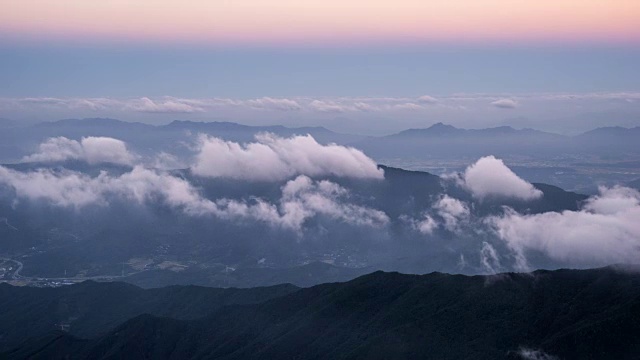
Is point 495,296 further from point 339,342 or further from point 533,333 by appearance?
point 339,342

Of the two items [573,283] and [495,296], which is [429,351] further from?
[573,283]

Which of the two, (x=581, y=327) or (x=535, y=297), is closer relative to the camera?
(x=581, y=327)

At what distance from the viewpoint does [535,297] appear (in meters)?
192

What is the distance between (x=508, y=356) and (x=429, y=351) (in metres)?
22.1

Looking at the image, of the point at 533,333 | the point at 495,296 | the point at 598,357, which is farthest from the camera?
the point at 495,296

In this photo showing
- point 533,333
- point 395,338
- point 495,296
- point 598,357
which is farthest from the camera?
point 495,296

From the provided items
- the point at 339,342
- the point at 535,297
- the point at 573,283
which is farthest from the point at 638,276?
the point at 339,342

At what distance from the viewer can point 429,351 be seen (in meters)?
176

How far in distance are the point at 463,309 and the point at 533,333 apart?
85.2ft

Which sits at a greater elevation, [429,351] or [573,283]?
[573,283]

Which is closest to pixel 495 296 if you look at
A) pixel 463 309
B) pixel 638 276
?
pixel 463 309

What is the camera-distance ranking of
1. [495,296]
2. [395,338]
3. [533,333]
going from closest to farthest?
[533,333]
[395,338]
[495,296]

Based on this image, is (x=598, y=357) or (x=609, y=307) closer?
(x=598, y=357)

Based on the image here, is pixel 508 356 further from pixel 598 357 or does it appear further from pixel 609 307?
pixel 609 307
